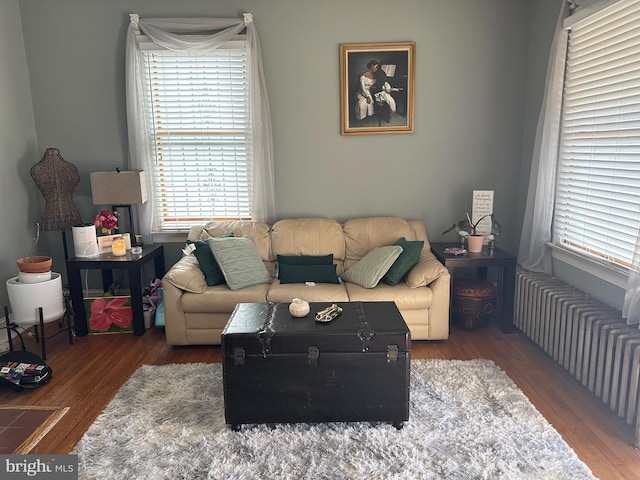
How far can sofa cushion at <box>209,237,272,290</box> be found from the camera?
3547 mm

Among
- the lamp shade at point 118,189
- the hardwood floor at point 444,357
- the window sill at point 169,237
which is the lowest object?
the hardwood floor at point 444,357

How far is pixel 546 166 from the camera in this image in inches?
139

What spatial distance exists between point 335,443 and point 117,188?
9.35ft

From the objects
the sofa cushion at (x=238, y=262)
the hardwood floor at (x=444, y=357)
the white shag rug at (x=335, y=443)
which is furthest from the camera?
the sofa cushion at (x=238, y=262)

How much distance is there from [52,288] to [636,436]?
3.86 m

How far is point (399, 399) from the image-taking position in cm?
243

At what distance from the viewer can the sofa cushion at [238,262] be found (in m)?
3.55

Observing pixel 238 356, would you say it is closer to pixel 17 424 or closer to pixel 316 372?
pixel 316 372

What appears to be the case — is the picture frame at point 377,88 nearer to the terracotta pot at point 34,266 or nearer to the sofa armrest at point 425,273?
the sofa armrest at point 425,273

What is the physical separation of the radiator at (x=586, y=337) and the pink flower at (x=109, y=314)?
3201mm

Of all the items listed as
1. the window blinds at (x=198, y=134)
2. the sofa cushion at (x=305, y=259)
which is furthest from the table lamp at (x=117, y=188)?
the sofa cushion at (x=305, y=259)

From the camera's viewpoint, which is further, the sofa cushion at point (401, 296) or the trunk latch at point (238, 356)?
the sofa cushion at point (401, 296)

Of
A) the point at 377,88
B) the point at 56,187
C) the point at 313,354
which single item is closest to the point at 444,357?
the point at 313,354

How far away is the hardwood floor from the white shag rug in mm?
123
